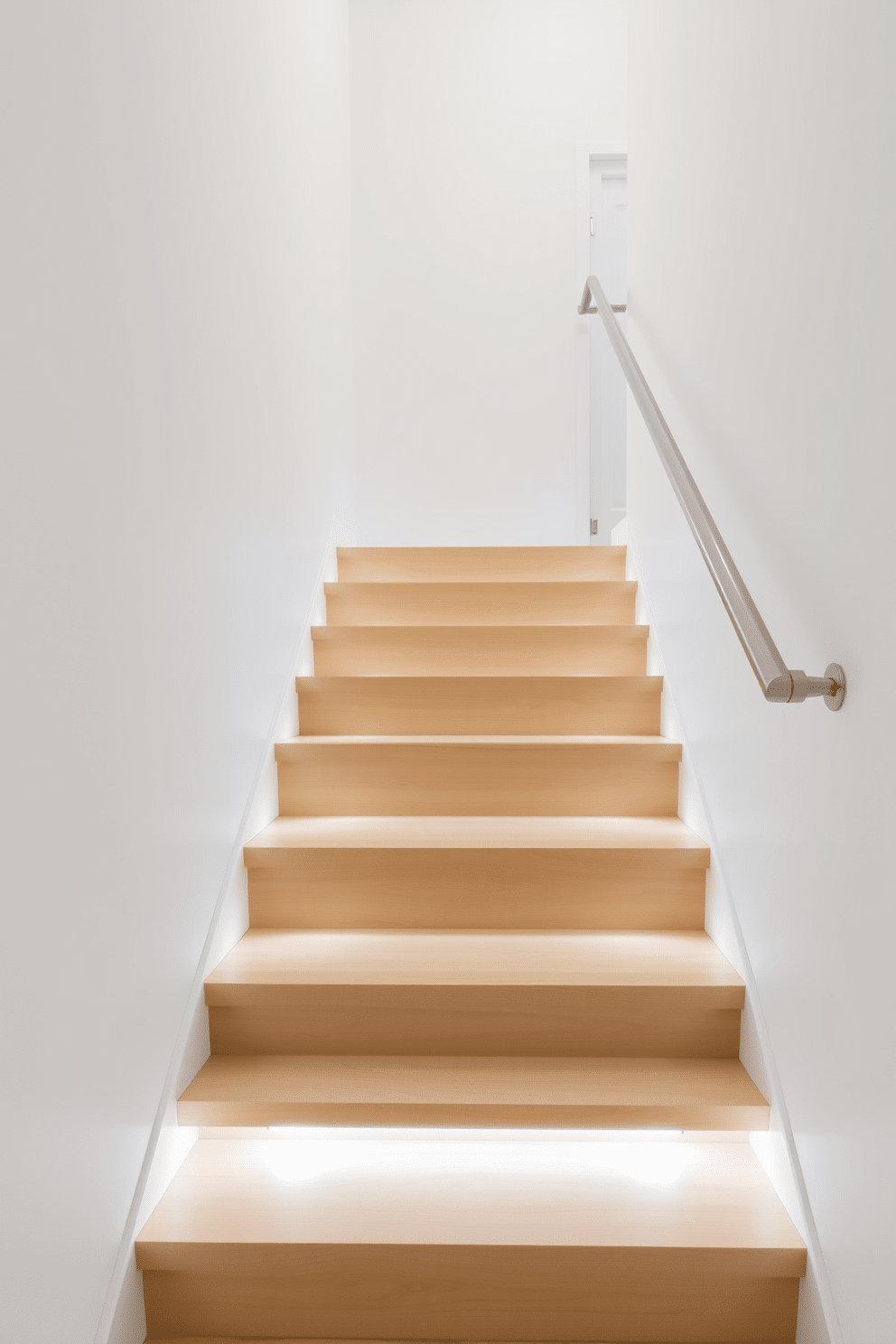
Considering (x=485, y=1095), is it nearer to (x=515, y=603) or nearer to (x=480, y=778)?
(x=480, y=778)

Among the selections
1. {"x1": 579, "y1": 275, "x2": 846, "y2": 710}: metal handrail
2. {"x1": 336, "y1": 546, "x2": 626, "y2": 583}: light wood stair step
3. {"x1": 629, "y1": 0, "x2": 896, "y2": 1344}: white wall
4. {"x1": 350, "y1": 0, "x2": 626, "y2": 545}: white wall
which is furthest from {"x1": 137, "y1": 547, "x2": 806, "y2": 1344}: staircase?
{"x1": 350, "y1": 0, "x2": 626, "y2": 545}: white wall

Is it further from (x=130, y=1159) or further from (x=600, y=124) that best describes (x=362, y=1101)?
(x=600, y=124)

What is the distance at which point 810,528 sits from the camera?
142cm

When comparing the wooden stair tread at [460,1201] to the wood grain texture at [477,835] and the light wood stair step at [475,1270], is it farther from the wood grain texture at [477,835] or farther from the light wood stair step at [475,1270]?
the wood grain texture at [477,835]

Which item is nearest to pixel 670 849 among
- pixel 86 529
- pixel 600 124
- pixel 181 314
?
pixel 86 529

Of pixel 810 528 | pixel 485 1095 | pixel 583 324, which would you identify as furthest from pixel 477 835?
pixel 583 324

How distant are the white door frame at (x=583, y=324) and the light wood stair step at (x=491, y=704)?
2.05 meters

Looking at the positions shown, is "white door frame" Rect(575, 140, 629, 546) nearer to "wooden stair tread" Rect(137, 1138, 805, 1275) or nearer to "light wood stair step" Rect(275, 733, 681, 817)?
"light wood stair step" Rect(275, 733, 681, 817)

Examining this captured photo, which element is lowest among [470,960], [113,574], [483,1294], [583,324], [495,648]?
[483,1294]

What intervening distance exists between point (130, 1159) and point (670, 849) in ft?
4.04

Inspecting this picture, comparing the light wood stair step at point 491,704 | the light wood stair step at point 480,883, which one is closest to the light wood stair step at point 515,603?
the light wood stair step at point 491,704

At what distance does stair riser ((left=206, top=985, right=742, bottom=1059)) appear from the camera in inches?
68.2

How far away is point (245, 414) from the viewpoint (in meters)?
2.21

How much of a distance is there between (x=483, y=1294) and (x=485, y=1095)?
0.97 feet
